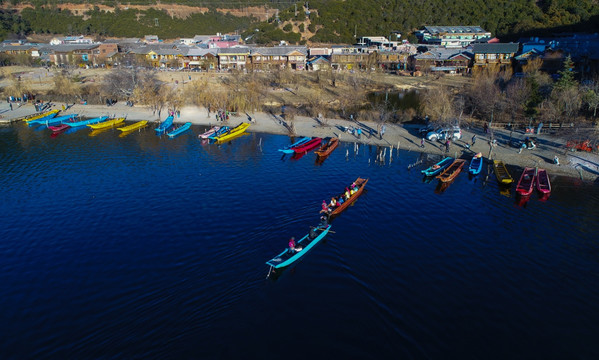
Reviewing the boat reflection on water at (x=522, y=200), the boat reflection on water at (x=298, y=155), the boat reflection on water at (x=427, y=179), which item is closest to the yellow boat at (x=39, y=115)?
the boat reflection on water at (x=298, y=155)

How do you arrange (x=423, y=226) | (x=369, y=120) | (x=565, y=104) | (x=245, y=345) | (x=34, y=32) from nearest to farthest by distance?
(x=245, y=345)
(x=423, y=226)
(x=565, y=104)
(x=369, y=120)
(x=34, y=32)

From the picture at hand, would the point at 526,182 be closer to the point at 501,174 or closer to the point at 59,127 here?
the point at 501,174

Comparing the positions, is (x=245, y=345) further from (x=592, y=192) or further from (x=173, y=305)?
(x=592, y=192)

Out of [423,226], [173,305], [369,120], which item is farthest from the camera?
[369,120]

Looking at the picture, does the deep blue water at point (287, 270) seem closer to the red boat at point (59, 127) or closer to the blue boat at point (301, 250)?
the blue boat at point (301, 250)

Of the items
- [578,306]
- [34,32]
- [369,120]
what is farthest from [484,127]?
[34,32]

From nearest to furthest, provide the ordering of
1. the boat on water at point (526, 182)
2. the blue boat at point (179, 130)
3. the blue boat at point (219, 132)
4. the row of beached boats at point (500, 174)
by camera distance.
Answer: the boat on water at point (526, 182) → the row of beached boats at point (500, 174) → the blue boat at point (219, 132) → the blue boat at point (179, 130)

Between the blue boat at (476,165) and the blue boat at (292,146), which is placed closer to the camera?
the blue boat at (476,165)
